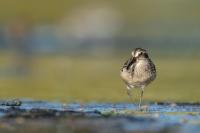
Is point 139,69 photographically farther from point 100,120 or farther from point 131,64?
point 100,120

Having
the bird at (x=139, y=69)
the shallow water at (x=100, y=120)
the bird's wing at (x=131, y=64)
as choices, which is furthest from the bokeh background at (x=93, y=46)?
the shallow water at (x=100, y=120)

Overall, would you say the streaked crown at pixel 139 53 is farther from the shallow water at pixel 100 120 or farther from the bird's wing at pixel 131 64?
the shallow water at pixel 100 120

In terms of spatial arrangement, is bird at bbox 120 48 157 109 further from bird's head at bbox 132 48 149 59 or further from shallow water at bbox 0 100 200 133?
shallow water at bbox 0 100 200 133

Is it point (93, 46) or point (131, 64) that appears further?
point (93, 46)

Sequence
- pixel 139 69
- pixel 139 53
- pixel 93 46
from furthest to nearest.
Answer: pixel 93 46
pixel 139 69
pixel 139 53

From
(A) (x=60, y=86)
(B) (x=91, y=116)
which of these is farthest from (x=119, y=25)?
(B) (x=91, y=116)

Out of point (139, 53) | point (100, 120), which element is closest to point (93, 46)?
point (139, 53)

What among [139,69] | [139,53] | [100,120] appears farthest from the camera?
[139,69]
